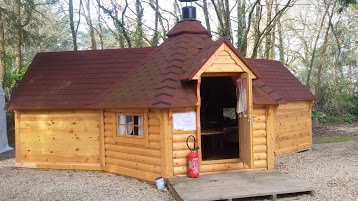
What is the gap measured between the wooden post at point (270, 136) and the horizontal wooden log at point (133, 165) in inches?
105

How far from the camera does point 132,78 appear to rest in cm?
927

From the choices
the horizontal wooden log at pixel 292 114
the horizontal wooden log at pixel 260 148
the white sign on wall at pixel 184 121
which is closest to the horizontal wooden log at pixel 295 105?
the horizontal wooden log at pixel 292 114

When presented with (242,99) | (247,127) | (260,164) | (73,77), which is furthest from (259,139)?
(73,77)

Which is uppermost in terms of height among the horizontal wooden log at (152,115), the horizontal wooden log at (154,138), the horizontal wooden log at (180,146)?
the horizontal wooden log at (152,115)

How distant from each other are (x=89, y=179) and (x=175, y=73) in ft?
10.8

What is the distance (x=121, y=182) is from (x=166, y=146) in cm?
148

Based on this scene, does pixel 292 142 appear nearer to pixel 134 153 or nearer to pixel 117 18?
pixel 134 153

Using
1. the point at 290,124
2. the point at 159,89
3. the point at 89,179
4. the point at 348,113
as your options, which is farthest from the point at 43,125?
the point at 348,113

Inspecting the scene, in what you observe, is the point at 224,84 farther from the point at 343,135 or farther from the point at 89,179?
the point at 343,135

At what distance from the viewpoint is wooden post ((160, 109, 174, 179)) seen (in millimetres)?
7570

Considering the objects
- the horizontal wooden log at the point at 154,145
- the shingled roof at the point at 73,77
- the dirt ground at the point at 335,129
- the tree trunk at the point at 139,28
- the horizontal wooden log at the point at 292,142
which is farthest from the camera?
the tree trunk at the point at 139,28

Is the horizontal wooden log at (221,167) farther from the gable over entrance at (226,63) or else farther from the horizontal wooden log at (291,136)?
the horizontal wooden log at (291,136)

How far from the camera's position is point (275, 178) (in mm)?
7383

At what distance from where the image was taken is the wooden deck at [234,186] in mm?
6328
